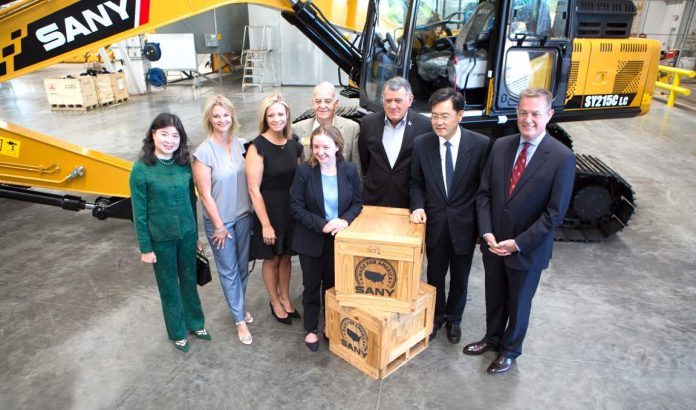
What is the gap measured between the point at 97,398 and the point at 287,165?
1.99 m

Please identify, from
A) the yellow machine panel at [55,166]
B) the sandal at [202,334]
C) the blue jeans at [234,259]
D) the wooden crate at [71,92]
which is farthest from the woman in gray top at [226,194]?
the wooden crate at [71,92]

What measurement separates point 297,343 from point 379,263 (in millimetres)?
1094

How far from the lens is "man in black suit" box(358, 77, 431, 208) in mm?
3426

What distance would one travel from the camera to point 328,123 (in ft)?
11.3

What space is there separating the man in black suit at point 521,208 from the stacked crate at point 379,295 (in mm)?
481

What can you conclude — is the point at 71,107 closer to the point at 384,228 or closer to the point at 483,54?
the point at 483,54

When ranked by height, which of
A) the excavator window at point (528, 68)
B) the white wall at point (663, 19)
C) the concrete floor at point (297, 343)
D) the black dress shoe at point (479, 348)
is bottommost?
the concrete floor at point (297, 343)

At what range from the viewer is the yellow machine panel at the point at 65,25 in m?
3.67

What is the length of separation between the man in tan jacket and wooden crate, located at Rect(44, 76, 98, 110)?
10.5m

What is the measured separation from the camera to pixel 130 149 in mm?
8734

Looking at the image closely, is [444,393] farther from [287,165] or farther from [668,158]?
[668,158]

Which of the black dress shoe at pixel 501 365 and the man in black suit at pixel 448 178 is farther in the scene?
the black dress shoe at pixel 501 365

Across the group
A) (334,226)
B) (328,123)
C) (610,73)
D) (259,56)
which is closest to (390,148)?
(328,123)

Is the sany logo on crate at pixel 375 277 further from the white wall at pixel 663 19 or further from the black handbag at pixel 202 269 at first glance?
the white wall at pixel 663 19
